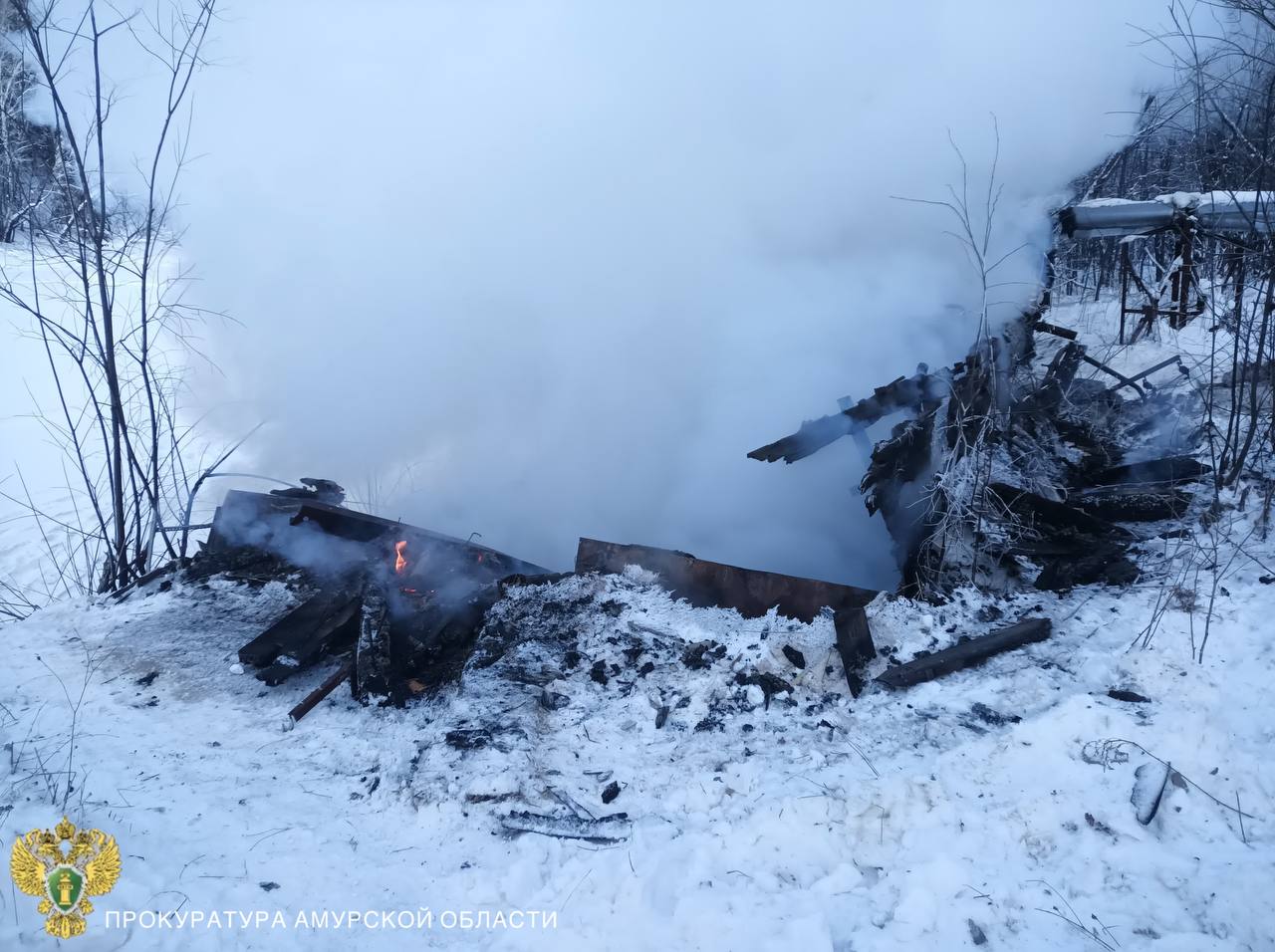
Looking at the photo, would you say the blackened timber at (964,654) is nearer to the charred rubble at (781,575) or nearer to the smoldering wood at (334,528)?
the charred rubble at (781,575)

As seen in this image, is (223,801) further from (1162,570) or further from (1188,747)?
(1162,570)

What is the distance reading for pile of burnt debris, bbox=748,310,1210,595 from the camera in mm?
4320

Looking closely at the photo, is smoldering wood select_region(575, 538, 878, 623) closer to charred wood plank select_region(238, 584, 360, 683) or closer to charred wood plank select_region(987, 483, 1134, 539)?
charred wood plank select_region(987, 483, 1134, 539)

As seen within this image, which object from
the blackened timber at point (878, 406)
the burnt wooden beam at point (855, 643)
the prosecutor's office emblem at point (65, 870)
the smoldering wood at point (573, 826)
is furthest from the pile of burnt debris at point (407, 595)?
the blackened timber at point (878, 406)

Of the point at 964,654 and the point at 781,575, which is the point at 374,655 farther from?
the point at 964,654

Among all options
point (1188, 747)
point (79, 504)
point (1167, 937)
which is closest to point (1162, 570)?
point (1188, 747)

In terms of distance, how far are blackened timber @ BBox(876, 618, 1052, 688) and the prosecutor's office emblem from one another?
3452 mm

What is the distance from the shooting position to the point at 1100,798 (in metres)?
2.49

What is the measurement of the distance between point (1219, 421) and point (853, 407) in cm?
292

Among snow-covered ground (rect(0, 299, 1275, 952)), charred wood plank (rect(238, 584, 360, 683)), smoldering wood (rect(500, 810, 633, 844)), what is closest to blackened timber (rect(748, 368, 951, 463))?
snow-covered ground (rect(0, 299, 1275, 952))

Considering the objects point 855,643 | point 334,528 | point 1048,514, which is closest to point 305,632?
point 334,528

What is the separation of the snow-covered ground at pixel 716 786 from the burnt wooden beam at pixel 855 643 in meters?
0.09

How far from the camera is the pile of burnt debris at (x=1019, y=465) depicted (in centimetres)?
432

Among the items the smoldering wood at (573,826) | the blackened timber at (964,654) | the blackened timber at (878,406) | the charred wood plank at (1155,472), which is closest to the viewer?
the smoldering wood at (573,826)
